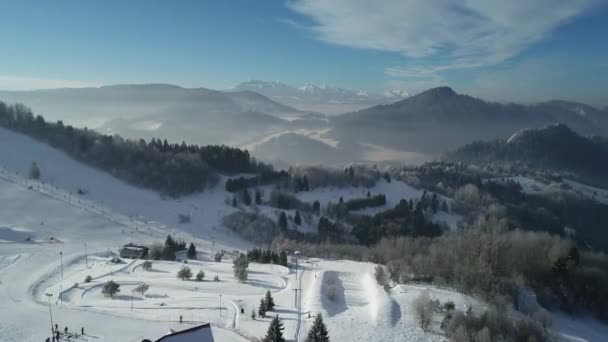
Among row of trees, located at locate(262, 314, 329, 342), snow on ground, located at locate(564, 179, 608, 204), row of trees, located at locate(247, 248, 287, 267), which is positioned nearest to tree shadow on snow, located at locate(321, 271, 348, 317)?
row of trees, located at locate(262, 314, 329, 342)

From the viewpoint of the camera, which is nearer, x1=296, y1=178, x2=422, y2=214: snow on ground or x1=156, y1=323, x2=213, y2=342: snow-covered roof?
x1=156, y1=323, x2=213, y2=342: snow-covered roof

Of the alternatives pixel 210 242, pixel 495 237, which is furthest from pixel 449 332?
pixel 210 242

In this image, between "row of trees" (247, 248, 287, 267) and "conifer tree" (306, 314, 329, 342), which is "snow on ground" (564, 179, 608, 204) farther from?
"conifer tree" (306, 314, 329, 342)

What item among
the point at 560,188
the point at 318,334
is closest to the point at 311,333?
the point at 318,334

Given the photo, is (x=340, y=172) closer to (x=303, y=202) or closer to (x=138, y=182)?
(x=303, y=202)

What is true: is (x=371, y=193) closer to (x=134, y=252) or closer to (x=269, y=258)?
(x=269, y=258)

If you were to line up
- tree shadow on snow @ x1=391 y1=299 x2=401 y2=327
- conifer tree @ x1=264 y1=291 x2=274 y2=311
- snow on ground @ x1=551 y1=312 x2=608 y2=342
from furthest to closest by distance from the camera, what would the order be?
conifer tree @ x1=264 y1=291 x2=274 y2=311 → snow on ground @ x1=551 y1=312 x2=608 y2=342 → tree shadow on snow @ x1=391 y1=299 x2=401 y2=327
